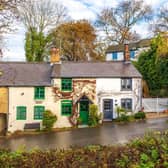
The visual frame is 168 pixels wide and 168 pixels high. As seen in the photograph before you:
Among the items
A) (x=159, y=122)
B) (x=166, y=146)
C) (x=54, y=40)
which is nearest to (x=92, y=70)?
(x=159, y=122)

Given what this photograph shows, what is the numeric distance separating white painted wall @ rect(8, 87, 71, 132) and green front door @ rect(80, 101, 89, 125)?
1.56m

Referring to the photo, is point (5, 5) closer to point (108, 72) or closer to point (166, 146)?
point (166, 146)

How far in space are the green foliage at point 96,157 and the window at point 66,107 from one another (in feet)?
73.8

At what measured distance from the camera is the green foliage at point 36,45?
2009 inches

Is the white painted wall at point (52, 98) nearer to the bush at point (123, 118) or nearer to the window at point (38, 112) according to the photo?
the window at point (38, 112)

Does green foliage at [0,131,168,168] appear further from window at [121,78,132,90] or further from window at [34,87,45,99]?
window at [121,78,132,90]

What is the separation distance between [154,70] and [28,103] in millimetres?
20119

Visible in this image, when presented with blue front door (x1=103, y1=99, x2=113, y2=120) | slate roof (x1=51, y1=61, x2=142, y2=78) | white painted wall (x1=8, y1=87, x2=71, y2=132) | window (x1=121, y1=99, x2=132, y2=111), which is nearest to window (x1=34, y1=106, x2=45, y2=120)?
white painted wall (x1=8, y1=87, x2=71, y2=132)

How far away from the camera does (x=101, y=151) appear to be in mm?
9688

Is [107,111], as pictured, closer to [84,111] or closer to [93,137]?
[84,111]

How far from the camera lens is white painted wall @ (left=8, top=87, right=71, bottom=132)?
31.5 meters

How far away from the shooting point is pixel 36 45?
51375 millimetres

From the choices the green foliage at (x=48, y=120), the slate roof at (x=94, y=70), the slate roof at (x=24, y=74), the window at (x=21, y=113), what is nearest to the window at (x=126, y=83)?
the slate roof at (x=94, y=70)

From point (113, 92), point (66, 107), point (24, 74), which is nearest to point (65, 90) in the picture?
point (66, 107)
